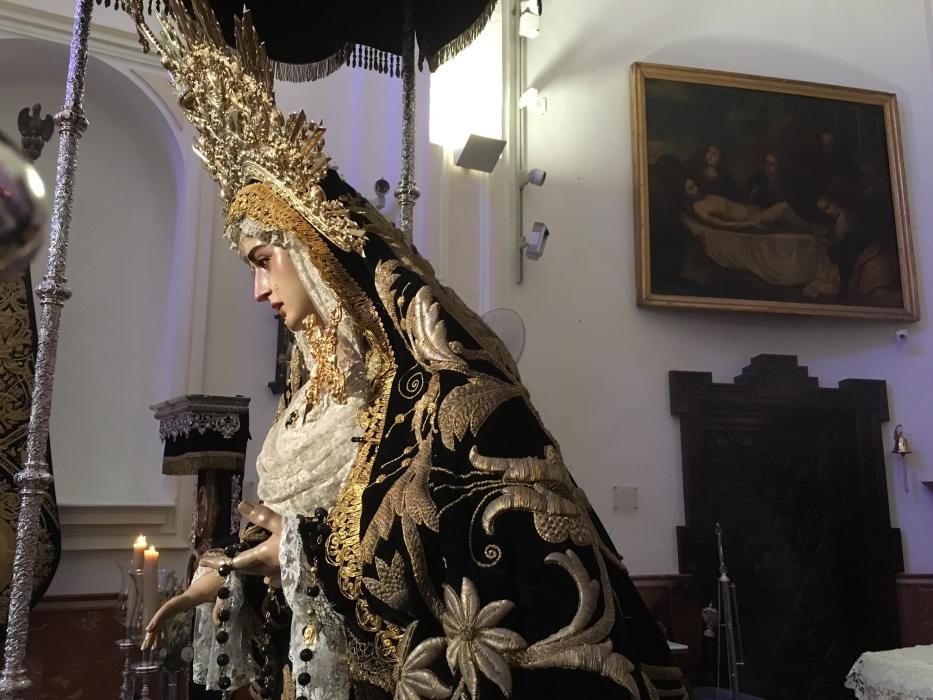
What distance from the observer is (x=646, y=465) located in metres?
4.94

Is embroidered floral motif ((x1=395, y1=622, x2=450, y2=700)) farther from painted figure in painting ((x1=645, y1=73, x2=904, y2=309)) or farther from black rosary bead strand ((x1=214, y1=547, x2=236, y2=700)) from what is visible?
painted figure in painting ((x1=645, y1=73, x2=904, y2=309))

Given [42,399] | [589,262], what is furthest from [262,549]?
[589,262]

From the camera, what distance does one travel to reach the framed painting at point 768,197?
17.4ft

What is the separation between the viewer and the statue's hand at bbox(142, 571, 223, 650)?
1.57 meters

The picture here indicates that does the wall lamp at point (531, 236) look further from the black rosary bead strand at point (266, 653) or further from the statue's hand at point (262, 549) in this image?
the statue's hand at point (262, 549)

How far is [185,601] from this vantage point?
158cm

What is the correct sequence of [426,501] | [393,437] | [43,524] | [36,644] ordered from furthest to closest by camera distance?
[36,644] → [43,524] → [393,437] → [426,501]

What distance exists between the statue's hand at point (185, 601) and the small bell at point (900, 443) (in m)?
4.96

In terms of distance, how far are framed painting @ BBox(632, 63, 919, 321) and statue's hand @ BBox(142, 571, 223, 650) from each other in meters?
3.92

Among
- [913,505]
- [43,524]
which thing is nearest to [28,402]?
[43,524]

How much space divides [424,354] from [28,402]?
8.39 feet

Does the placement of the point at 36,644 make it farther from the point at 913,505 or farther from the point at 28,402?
the point at 913,505

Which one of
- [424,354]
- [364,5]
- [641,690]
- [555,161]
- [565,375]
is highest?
[555,161]

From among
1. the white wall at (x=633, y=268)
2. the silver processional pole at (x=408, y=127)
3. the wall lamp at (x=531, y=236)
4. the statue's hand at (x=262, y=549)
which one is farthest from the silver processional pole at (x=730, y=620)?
the statue's hand at (x=262, y=549)
